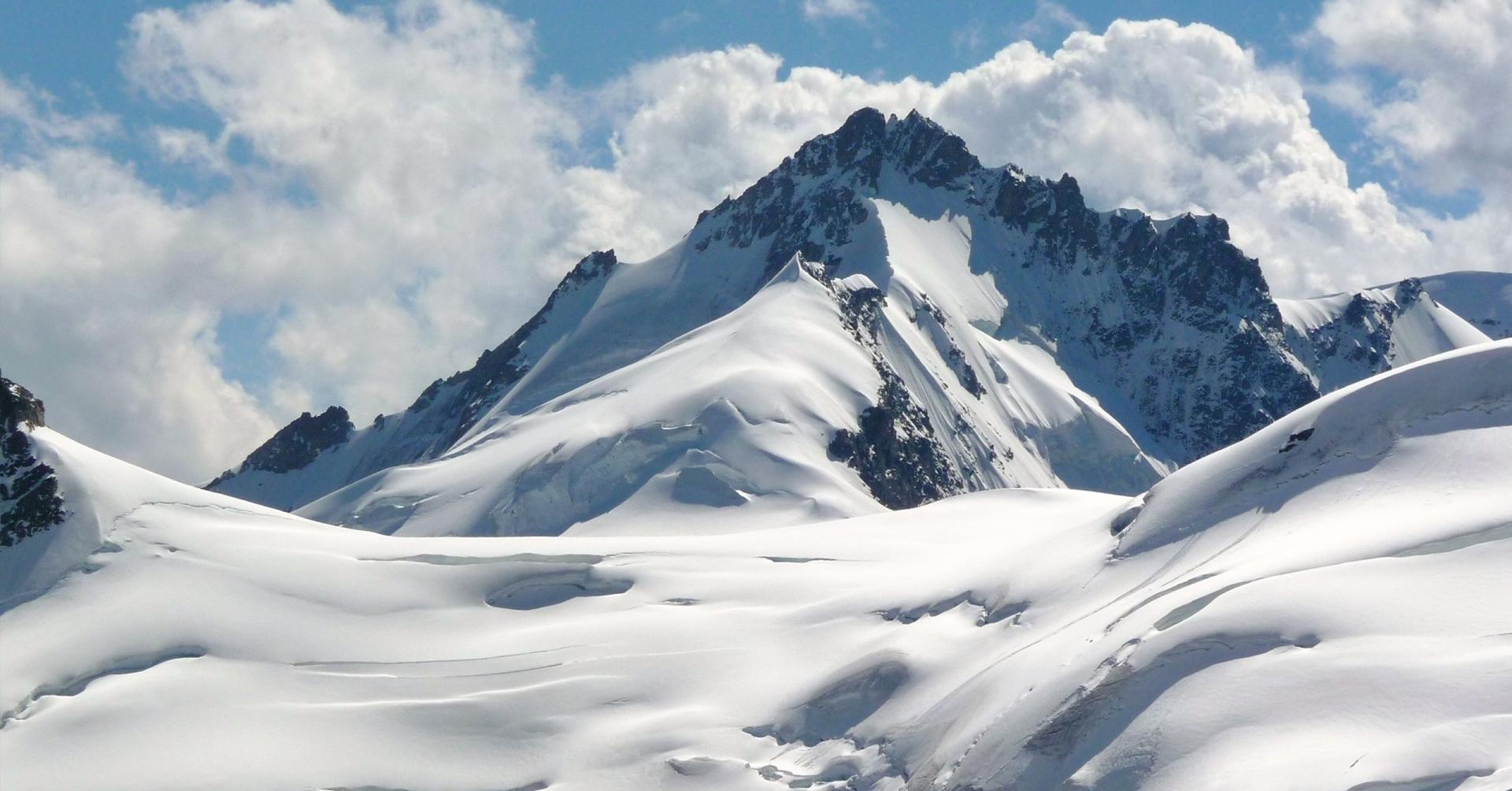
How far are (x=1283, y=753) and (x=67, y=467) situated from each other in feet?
149

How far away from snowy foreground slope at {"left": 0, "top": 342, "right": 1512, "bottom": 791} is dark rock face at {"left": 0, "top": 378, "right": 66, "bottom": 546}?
28.2 inches

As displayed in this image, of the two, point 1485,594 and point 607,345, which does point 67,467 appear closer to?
point 1485,594

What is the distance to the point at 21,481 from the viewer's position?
2409 inches

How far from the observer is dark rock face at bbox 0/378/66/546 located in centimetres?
5972

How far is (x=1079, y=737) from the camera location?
133 feet

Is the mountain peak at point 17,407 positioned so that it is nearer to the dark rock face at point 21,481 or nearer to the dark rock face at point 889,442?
the dark rock face at point 21,481

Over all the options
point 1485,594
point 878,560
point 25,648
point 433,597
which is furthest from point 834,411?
point 1485,594

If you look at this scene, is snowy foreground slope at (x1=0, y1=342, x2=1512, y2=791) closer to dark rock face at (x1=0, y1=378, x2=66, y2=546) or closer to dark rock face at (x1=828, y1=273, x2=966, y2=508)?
dark rock face at (x1=0, y1=378, x2=66, y2=546)

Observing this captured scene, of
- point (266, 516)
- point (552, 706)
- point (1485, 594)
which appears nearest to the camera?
point (1485, 594)

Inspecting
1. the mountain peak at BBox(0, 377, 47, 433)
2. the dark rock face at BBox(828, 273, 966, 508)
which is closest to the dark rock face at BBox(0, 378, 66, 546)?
the mountain peak at BBox(0, 377, 47, 433)

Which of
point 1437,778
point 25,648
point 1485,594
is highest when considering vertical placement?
point 25,648

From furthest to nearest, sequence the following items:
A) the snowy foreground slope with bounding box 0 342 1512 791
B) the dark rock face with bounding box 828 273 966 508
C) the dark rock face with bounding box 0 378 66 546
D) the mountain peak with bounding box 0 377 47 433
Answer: the dark rock face with bounding box 828 273 966 508 < the mountain peak with bounding box 0 377 47 433 < the dark rock face with bounding box 0 378 66 546 < the snowy foreground slope with bounding box 0 342 1512 791

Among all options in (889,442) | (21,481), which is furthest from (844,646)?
(889,442)

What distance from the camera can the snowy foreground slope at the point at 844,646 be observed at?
3769 centimetres
